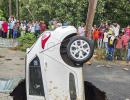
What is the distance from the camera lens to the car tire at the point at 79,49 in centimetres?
651

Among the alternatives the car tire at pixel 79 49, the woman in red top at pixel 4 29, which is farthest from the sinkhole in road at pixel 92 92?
the woman in red top at pixel 4 29

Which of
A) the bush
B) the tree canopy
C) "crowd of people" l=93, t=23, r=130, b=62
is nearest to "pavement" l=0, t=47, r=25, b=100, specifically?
Result: the bush

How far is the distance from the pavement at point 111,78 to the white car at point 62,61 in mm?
5993

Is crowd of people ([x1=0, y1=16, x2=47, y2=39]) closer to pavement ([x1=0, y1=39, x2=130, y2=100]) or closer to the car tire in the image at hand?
pavement ([x1=0, y1=39, x2=130, y2=100])

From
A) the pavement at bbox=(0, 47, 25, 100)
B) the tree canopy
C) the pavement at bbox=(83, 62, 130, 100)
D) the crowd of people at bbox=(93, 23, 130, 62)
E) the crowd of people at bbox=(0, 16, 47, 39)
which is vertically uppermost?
the tree canopy

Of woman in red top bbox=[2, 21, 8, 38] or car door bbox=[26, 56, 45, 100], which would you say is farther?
woman in red top bbox=[2, 21, 8, 38]

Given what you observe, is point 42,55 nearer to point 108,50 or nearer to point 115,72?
point 115,72

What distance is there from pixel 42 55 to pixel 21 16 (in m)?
34.2

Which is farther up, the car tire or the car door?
the car tire

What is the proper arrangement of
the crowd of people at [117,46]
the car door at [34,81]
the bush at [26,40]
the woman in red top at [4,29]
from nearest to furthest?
the car door at [34,81], the crowd of people at [117,46], the bush at [26,40], the woman in red top at [4,29]

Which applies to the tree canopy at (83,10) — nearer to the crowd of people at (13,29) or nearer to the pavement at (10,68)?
the crowd of people at (13,29)

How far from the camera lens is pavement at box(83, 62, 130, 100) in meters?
13.3

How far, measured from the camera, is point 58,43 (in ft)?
21.4

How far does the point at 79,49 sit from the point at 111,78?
398 inches
